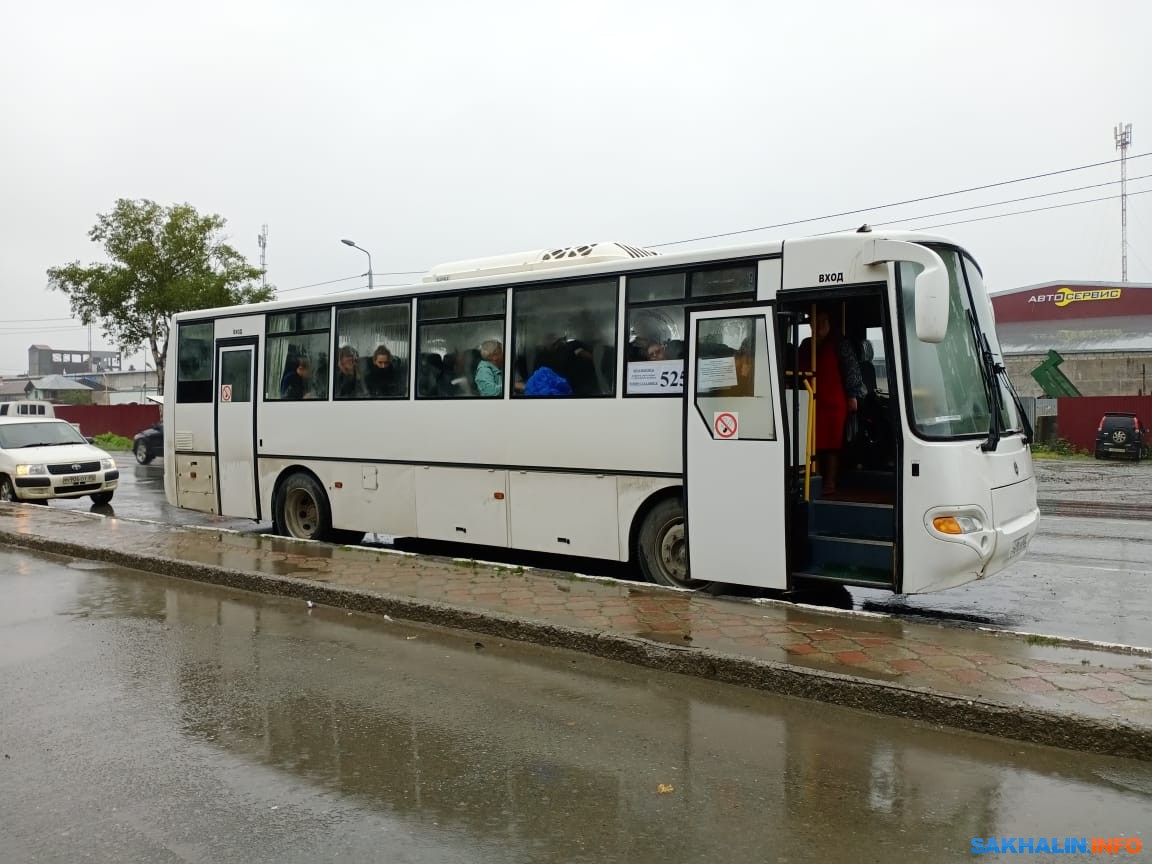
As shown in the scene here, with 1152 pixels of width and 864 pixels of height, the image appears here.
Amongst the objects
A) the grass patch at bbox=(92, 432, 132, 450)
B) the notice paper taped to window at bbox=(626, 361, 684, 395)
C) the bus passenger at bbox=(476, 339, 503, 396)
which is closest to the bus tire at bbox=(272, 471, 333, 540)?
the bus passenger at bbox=(476, 339, 503, 396)

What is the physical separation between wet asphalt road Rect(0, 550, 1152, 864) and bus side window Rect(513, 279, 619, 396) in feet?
9.37

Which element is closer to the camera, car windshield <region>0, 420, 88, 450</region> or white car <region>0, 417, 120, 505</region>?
white car <region>0, 417, 120, 505</region>

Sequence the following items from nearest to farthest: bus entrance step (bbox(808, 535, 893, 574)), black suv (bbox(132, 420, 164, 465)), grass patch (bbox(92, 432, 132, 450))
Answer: bus entrance step (bbox(808, 535, 893, 574)) → black suv (bbox(132, 420, 164, 465)) → grass patch (bbox(92, 432, 132, 450))

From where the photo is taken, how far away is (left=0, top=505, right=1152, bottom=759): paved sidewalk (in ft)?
16.5

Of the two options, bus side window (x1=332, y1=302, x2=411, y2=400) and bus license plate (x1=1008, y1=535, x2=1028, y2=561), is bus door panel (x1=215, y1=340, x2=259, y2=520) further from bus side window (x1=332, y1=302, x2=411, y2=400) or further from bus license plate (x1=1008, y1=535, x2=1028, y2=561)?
bus license plate (x1=1008, y1=535, x2=1028, y2=561)

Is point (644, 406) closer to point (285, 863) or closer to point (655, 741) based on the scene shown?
point (655, 741)

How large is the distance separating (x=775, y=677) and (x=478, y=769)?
2017mm

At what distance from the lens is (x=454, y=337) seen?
9.86 m

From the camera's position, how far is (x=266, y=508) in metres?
11.9

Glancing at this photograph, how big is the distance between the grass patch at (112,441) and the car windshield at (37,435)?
23671 mm

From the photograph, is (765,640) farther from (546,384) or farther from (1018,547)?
(546,384)

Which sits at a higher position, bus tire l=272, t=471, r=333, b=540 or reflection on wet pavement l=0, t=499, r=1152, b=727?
bus tire l=272, t=471, r=333, b=540

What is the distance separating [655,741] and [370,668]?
2286 millimetres

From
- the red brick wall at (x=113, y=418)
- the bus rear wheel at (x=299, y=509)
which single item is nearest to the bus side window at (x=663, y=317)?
the bus rear wheel at (x=299, y=509)
